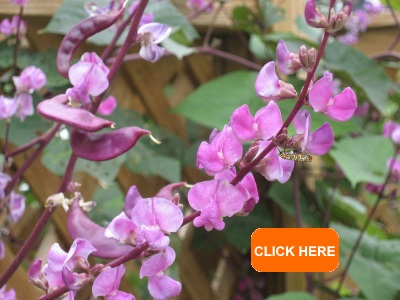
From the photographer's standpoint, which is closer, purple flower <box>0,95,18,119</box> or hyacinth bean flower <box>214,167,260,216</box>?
hyacinth bean flower <box>214,167,260,216</box>

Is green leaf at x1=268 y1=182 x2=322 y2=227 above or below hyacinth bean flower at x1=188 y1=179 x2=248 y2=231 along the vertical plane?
below

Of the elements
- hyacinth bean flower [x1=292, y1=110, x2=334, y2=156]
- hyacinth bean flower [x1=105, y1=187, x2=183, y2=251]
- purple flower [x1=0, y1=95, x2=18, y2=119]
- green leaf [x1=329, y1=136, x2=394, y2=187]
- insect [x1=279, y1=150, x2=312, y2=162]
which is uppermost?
hyacinth bean flower [x1=292, y1=110, x2=334, y2=156]

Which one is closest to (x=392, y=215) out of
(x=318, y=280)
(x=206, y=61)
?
(x=318, y=280)

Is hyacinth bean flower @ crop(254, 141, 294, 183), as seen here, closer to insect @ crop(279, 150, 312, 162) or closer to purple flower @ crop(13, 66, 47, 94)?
insect @ crop(279, 150, 312, 162)

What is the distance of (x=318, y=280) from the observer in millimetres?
883

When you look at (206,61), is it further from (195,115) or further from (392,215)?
(392,215)

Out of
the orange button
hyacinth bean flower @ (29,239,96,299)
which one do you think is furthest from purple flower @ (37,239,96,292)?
the orange button

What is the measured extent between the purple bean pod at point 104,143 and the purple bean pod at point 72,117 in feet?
0.05

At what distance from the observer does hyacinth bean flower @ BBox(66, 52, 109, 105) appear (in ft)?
0.79

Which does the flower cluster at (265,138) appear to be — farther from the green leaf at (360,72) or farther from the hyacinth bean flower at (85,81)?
the green leaf at (360,72)

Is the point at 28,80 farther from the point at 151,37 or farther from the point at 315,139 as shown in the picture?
the point at 315,139

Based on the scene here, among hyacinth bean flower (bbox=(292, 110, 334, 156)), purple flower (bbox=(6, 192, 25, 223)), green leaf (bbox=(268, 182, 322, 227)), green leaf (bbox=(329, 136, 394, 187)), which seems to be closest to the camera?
hyacinth bean flower (bbox=(292, 110, 334, 156))

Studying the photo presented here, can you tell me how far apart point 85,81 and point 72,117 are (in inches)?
1.0

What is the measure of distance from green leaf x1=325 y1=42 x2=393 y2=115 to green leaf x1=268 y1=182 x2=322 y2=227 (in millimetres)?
195
